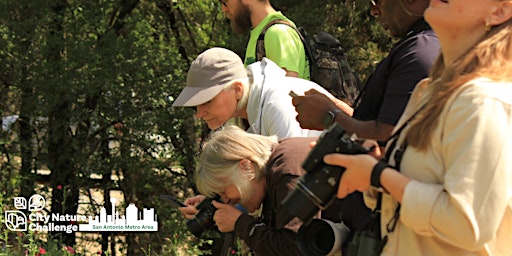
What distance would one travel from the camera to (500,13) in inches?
91.8

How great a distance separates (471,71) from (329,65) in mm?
2370

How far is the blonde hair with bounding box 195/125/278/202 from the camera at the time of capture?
3453mm

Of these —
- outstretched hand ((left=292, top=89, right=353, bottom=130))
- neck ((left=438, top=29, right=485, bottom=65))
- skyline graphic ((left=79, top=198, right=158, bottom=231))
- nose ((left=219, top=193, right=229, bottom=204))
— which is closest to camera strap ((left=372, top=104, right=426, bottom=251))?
neck ((left=438, top=29, right=485, bottom=65))

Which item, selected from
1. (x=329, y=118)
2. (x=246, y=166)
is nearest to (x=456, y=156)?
(x=329, y=118)

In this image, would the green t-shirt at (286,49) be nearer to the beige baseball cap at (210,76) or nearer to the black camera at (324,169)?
the beige baseball cap at (210,76)

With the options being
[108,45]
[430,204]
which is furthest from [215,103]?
[108,45]

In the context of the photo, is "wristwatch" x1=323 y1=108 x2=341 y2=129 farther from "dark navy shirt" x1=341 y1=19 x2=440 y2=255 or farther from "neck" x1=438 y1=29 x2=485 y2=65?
"neck" x1=438 y1=29 x2=485 y2=65

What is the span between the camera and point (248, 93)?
420cm

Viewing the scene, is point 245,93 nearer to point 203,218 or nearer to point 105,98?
point 203,218

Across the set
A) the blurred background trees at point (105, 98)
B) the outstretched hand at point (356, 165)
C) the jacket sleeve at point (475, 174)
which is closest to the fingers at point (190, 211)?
A: the outstretched hand at point (356, 165)

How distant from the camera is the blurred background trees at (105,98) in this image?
9.05 metres

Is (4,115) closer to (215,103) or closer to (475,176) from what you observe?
(215,103)

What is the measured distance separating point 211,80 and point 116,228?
5100 mm

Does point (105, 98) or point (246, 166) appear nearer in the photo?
point (246, 166)
